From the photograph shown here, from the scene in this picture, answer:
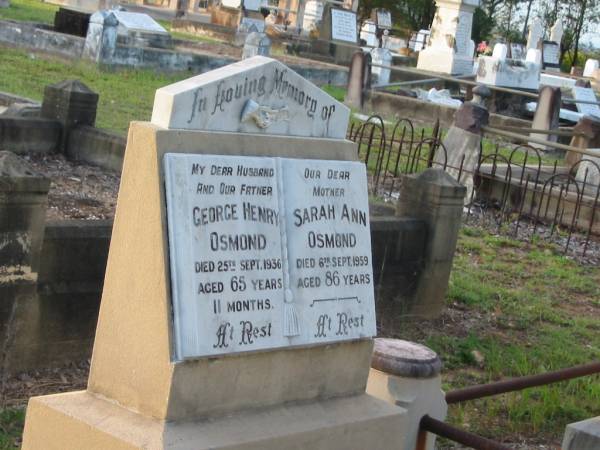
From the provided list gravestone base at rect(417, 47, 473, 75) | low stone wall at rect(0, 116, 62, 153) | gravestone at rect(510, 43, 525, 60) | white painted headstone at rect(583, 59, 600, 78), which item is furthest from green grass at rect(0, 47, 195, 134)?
white painted headstone at rect(583, 59, 600, 78)

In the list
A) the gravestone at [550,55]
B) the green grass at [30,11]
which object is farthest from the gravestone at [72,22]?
the gravestone at [550,55]

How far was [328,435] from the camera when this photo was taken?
372 cm

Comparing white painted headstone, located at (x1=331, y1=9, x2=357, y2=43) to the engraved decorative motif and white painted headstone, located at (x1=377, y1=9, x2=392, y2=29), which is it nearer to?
white painted headstone, located at (x1=377, y1=9, x2=392, y2=29)

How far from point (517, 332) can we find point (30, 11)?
24.0m

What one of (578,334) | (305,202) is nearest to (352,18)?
(578,334)

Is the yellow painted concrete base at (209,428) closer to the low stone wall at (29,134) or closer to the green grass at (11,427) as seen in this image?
the green grass at (11,427)

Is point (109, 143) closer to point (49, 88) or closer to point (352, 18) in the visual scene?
point (49, 88)

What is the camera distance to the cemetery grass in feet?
20.6

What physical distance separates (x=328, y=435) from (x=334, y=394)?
222 millimetres

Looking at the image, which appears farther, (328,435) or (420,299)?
(420,299)

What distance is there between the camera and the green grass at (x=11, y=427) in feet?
15.7

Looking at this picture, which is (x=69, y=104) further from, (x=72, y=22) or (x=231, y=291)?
(x=72, y=22)

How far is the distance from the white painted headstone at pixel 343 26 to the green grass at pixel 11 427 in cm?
2524

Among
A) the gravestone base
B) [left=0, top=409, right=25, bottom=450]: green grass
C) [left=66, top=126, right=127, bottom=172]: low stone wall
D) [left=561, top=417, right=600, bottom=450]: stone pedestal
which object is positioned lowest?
[left=0, top=409, right=25, bottom=450]: green grass
